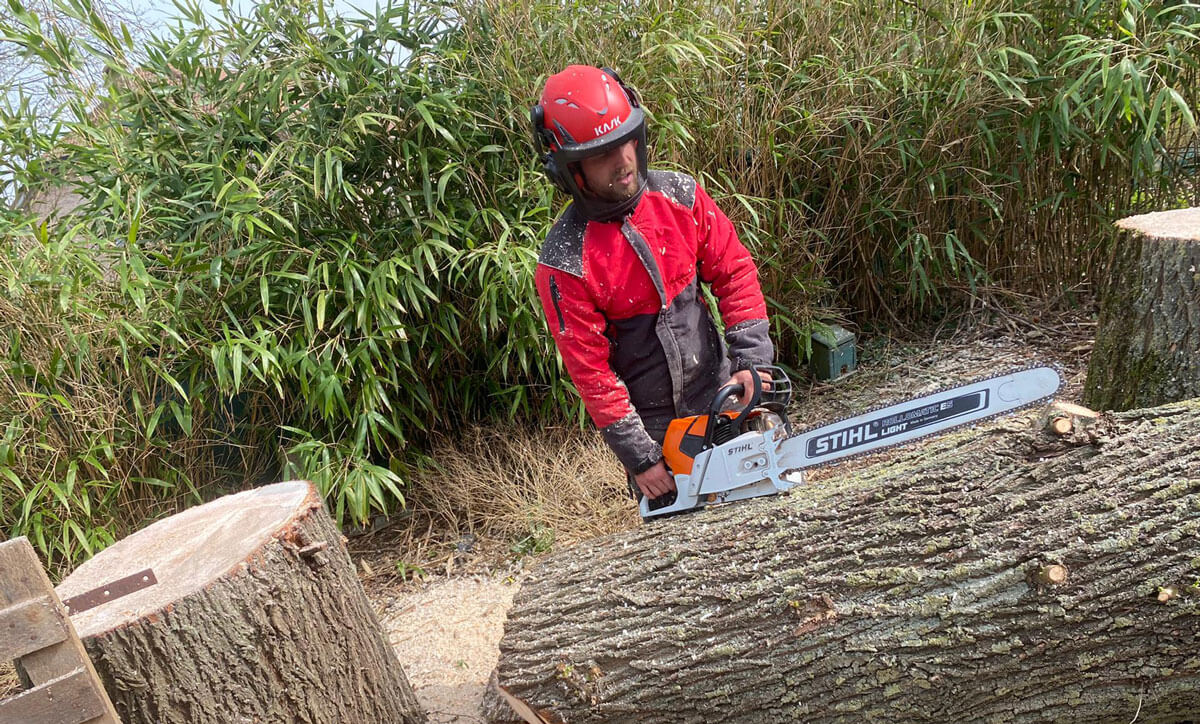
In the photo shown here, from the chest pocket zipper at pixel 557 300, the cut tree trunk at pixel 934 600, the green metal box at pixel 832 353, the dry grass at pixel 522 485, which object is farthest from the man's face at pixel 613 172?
the green metal box at pixel 832 353

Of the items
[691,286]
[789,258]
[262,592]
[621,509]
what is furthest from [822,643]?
[789,258]

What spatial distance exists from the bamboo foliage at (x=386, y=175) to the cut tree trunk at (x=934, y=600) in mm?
1488

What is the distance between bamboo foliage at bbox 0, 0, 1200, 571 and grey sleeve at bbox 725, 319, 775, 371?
1.05 meters

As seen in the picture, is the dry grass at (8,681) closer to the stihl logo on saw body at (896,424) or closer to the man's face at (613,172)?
the man's face at (613,172)

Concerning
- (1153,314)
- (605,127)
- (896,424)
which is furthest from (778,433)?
(1153,314)

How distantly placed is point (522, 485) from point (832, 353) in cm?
165

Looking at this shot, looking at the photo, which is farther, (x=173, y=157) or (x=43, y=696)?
(x=173, y=157)

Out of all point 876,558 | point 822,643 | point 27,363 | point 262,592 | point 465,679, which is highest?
point 27,363

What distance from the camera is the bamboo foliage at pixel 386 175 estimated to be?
108 inches

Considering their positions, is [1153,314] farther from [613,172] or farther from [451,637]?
[451,637]

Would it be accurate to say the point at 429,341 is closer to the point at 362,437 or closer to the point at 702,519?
the point at 362,437

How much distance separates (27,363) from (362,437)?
112 centimetres

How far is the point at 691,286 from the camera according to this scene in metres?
2.12

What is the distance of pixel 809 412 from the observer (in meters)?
3.70
